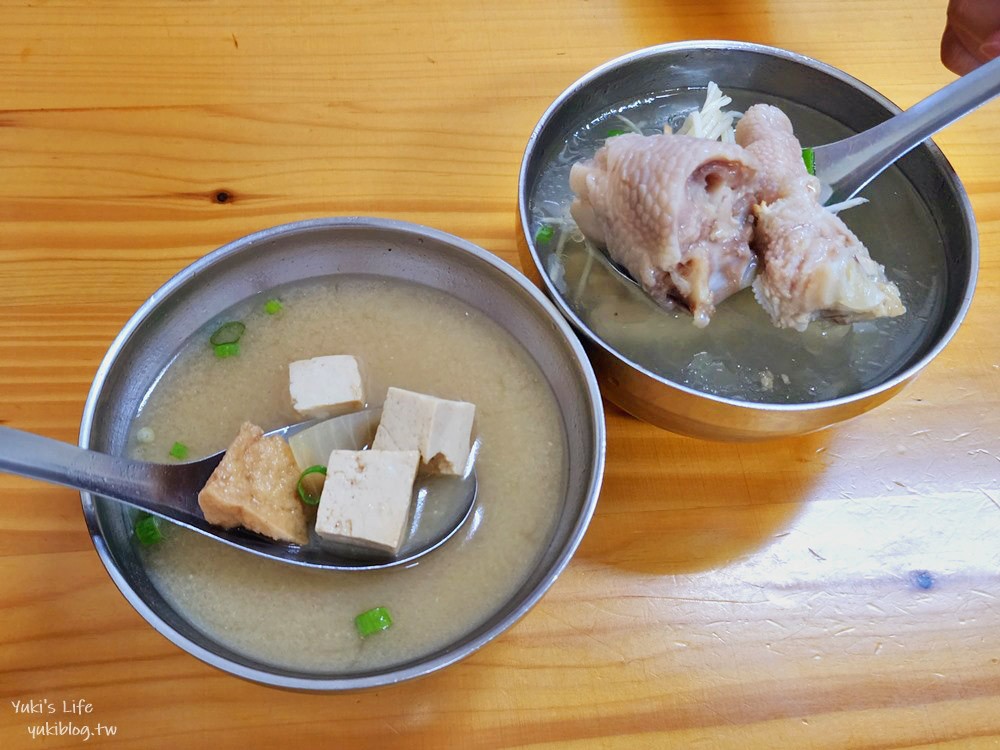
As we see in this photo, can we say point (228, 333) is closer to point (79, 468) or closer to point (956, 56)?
point (79, 468)

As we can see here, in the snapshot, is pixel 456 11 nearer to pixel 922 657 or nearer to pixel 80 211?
pixel 80 211

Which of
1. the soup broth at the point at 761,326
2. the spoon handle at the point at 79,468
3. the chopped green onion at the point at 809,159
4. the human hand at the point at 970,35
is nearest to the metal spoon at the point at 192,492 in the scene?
the spoon handle at the point at 79,468

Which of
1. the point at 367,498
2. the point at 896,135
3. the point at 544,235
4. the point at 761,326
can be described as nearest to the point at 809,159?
the point at 896,135

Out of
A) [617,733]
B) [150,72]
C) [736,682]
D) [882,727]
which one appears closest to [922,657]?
[882,727]

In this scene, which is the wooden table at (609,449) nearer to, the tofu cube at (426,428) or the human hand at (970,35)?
the human hand at (970,35)

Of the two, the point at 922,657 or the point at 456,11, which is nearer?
the point at 922,657

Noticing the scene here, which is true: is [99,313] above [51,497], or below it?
above
